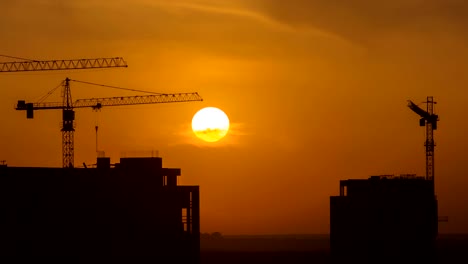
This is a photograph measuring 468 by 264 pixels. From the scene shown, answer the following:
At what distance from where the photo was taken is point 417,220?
471ft

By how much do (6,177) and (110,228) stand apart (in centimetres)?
1663

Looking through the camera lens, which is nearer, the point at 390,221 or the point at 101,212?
the point at 101,212

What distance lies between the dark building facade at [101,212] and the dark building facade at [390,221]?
2792 centimetres

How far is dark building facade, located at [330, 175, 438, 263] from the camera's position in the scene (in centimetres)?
14262

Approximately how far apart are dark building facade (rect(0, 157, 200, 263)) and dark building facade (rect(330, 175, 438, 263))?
27920 millimetres

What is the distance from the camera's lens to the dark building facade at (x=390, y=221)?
143 metres

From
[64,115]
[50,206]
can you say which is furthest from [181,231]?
[64,115]

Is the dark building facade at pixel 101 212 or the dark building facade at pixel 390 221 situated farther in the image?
the dark building facade at pixel 390 221

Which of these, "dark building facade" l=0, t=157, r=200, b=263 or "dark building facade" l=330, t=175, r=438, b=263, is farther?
"dark building facade" l=330, t=175, r=438, b=263

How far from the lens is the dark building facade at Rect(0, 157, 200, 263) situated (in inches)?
4350

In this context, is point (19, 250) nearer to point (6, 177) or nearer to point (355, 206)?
point (6, 177)

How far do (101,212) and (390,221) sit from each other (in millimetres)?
46704

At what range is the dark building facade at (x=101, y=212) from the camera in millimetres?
110500

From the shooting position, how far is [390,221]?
144500 mm
